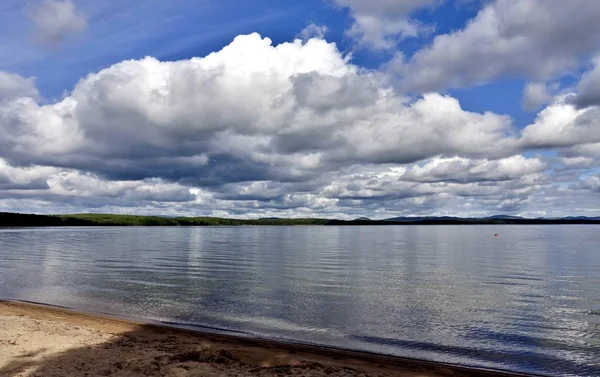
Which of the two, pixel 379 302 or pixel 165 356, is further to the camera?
pixel 379 302

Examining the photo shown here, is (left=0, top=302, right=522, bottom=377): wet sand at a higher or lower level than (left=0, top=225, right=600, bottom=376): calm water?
higher

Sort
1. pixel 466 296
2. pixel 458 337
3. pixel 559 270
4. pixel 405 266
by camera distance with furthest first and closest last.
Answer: pixel 405 266, pixel 559 270, pixel 466 296, pixel 458 337

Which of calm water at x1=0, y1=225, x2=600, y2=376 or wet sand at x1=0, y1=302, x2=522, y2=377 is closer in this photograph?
wet sand at x1=0, y1=302, x2=522, y2=377

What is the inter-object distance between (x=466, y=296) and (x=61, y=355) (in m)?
24.9

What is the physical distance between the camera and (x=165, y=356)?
15.0 m

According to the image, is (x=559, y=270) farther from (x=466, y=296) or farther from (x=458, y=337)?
(x=458, y=337)

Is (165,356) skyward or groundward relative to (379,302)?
skyward

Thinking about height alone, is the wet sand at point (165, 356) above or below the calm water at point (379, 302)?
above

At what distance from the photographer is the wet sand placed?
13422mm

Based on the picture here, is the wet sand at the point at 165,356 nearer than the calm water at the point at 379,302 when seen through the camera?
Yes

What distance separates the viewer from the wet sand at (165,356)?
44.0ft

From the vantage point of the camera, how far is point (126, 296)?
102 ft

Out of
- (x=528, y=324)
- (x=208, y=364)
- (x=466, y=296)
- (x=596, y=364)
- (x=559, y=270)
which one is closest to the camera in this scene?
(x=208, y=364)

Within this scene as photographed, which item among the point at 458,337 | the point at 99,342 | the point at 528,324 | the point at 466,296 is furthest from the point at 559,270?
the point at 99,342
